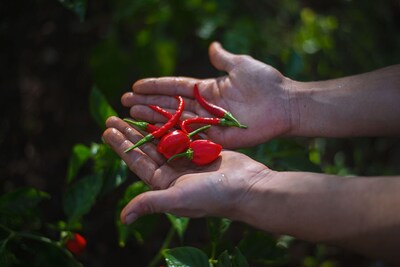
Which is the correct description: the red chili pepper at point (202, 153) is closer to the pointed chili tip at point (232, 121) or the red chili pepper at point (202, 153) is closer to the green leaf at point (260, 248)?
the pointed chili tip at point (232, 121)

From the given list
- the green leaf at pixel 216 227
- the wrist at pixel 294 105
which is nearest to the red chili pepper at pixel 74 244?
the green leaf at pixel 216 227

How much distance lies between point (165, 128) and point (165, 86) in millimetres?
331

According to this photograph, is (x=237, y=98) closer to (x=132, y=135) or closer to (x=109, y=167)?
(x=132, y=135)

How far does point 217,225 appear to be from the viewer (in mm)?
2344

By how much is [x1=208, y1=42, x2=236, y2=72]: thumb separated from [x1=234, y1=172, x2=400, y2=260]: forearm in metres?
1.05

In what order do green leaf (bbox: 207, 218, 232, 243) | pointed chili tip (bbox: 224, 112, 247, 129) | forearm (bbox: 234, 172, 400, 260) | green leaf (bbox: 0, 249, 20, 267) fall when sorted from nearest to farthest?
forearm (bbox: 234, 172, 400, 260) → green leaf (bbox: 0, 249, 20, 267) → green leaf (bbox: 207, 218, 232, 243) → pointed chili tip (bbox: 224, 112, 247, 129)

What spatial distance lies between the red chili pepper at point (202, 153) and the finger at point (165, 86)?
0.58m

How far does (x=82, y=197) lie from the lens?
8.04ft

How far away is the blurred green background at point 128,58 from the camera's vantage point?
3.60 m

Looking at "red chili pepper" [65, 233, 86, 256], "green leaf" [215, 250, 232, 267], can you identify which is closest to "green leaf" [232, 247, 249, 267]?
Result: "green leaf" [215, 250, 232, 267]

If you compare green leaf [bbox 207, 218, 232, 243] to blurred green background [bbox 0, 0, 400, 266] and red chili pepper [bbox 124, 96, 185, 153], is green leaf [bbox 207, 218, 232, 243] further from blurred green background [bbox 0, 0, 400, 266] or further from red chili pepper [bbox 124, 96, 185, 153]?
blurred green background [bbox 0, 0, 400, 266]

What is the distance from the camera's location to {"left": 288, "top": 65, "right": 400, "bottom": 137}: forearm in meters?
2.55

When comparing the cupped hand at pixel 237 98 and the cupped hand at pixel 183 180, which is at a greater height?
the cupped hand at pixel 237 98

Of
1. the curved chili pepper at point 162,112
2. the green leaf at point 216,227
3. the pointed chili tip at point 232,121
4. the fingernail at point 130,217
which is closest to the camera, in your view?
the fingernail at point 130,217
